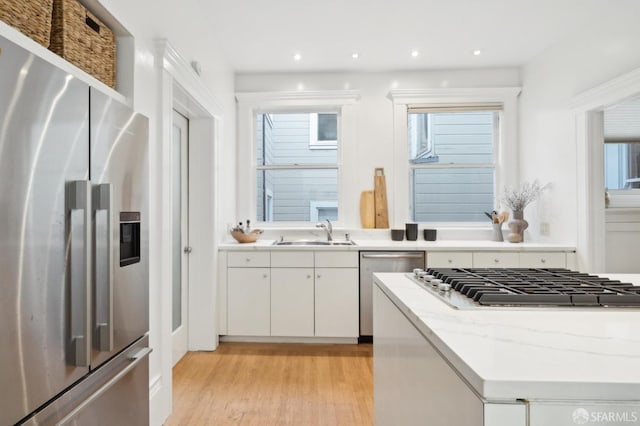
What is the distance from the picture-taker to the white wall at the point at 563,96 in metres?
2.52

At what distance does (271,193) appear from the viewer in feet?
12.8

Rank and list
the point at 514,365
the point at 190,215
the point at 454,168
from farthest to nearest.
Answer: the point at 454,168, the point at 190,215, the point at 514,365

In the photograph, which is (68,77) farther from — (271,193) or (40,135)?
(271,193)

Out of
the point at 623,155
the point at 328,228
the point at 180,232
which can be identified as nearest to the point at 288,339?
the point at 328,228

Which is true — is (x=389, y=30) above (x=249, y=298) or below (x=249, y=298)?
above

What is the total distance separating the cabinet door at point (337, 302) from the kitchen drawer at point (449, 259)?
67cm

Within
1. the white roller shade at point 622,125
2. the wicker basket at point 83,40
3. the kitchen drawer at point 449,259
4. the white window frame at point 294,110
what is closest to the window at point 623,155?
the white roller shade at point 622,125

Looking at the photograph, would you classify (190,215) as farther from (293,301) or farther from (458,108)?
(458,108)

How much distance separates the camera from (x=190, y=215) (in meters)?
2.97

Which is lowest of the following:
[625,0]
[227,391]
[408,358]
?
[227,391]

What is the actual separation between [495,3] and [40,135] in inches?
118

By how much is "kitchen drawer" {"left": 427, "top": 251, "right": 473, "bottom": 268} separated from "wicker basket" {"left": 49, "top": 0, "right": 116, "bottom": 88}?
2.61m

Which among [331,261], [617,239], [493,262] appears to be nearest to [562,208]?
[617,239]

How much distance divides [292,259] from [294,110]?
1679 millimetres
